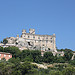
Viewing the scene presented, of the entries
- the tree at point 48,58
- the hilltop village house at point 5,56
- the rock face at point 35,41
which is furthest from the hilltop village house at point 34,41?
the hilltop village house at point 5,56

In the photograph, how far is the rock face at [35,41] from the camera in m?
94.3

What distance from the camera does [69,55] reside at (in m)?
83.0

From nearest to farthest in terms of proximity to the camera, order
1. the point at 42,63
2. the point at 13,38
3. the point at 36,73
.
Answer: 1. the point at 36,73
2. the point at 42,63
3. the point at 13,38

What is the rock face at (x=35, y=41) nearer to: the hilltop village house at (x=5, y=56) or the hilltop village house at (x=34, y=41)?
the hilltop village house at (x=34, y=41)

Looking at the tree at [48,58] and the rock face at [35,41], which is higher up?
the rock face at [35,41]

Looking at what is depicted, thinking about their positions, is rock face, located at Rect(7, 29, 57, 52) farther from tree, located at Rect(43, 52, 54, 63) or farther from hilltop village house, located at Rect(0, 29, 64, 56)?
tree, located at Rect(43, 52, 54, 63)

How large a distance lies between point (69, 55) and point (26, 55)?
16865 millimetres

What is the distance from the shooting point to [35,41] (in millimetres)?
99250

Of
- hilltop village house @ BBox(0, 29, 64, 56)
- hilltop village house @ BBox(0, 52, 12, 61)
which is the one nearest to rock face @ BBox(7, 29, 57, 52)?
hilltop village house @ BBox(0, 29, 64, 56)

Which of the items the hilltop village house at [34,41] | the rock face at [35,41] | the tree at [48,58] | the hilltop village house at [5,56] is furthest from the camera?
the rock face at [35,41]

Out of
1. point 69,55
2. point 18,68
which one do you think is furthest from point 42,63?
point 18,68

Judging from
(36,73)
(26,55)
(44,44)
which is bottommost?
(36,73)

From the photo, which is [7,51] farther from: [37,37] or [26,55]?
[37,37]

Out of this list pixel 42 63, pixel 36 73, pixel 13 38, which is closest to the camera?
pixel 36 73
